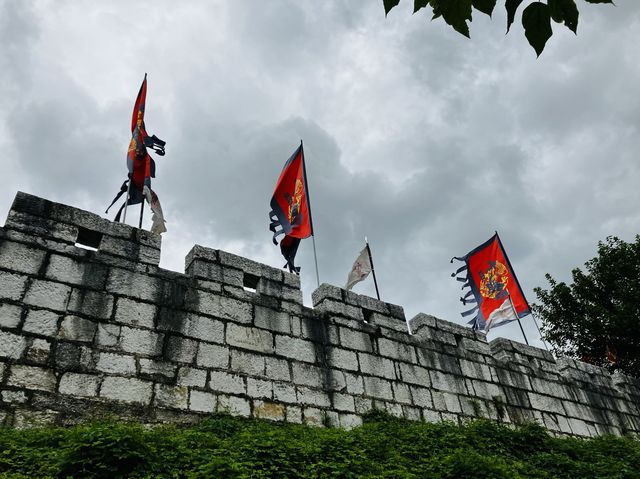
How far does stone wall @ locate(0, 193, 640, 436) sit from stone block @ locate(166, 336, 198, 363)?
0.04ft

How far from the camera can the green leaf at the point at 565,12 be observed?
1.99m

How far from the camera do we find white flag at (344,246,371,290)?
31.8 feet

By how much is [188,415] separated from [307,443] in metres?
1.52

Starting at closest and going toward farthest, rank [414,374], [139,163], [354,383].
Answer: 1. [354,383]
2. [414,374]
3. [139,163]

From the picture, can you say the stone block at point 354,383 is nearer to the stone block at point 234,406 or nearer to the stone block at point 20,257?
the stone block at point 234,406

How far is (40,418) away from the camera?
16.2 ft

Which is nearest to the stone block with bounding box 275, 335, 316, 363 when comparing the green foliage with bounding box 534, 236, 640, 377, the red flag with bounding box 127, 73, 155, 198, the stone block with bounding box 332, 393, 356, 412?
the stone block with bounding box 332, 393, 356, 412

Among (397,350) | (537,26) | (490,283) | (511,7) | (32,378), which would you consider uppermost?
(490,283)

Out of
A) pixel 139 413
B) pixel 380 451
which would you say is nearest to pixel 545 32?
pixel 380 451

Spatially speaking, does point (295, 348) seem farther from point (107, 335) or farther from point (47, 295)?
point (47, 295)

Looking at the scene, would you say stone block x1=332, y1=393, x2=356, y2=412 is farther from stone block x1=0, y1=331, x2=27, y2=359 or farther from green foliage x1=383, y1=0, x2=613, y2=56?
green foliage x1=383, y1=0, x2=613, y2=56

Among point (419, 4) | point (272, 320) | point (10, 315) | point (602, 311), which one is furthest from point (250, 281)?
point (602, 311)

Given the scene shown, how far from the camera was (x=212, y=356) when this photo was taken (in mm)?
6281

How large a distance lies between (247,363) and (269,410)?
24.4 inches
